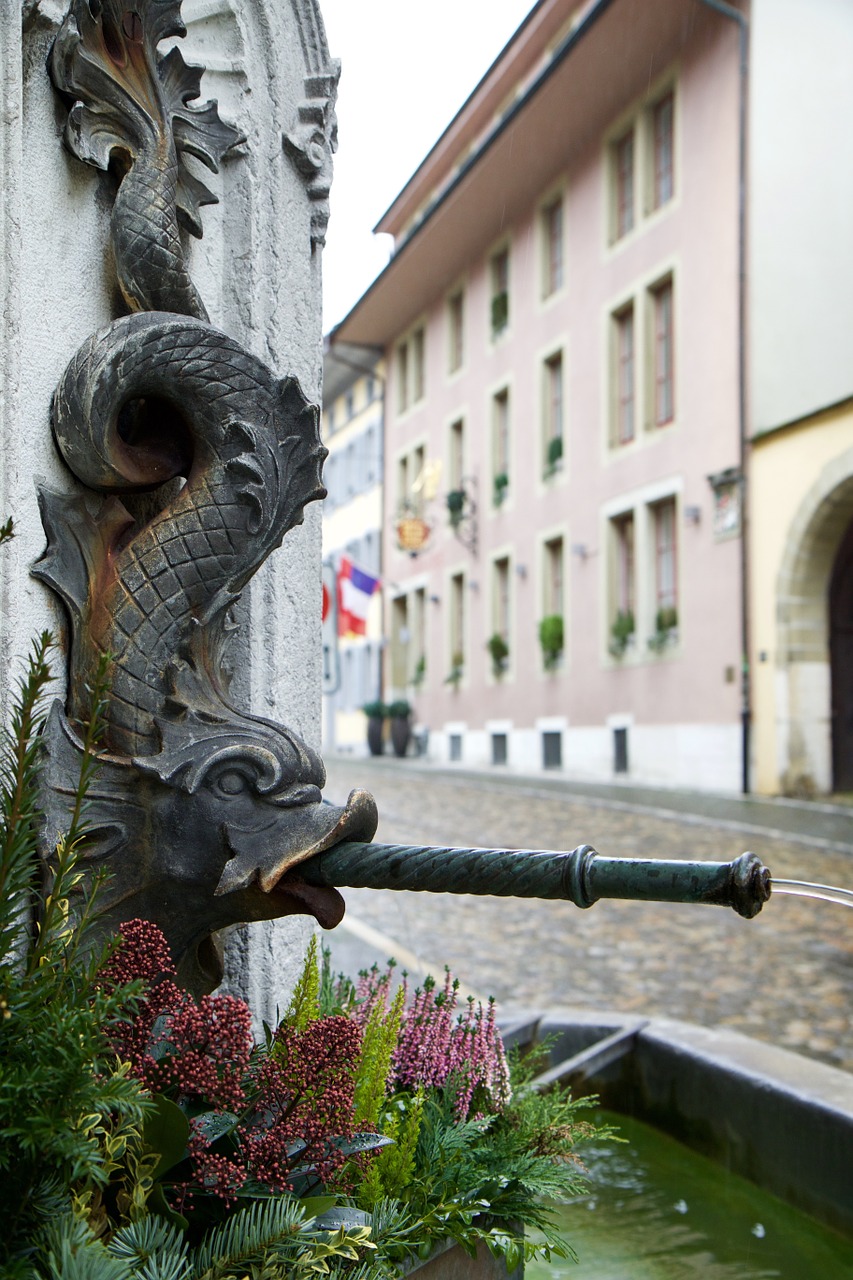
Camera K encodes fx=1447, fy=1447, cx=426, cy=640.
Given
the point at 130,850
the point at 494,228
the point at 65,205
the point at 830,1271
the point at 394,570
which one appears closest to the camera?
the point at 130,850

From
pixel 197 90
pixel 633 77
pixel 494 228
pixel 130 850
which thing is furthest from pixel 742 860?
pixel 494 228

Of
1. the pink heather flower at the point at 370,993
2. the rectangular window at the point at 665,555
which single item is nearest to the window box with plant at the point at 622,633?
the rectangular window at the point at 665,555

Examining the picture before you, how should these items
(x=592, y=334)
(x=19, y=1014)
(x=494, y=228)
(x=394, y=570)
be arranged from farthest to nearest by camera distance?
(x=394, y=570)
(x=494, y=228)
(x=592, y=334)
(x=19, y=1014)

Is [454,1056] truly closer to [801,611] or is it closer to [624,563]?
[801,611]

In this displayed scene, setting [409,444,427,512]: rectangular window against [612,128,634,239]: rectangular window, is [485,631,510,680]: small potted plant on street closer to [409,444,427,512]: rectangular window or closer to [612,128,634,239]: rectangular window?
[409,444,427,512]: rectangular window

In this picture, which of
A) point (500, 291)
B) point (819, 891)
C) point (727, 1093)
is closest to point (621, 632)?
point (500, 291)

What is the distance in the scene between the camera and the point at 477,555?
89.5 feet

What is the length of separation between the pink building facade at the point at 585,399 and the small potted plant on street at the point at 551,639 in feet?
0.13

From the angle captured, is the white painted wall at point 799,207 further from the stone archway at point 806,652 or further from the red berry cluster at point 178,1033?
the red berry cluster at point 178,1033

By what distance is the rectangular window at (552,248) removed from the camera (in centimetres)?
2375

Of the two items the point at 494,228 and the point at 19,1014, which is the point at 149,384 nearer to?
the point at 19,1014

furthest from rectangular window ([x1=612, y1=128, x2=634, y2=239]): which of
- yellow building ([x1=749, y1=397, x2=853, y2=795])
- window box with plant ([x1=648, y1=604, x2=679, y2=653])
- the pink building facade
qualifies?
window box with plant ([x1=648, y1=604, x2=679, y2=653])

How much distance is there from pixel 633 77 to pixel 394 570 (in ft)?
47.8

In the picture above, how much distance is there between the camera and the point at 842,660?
17281 millimetres
